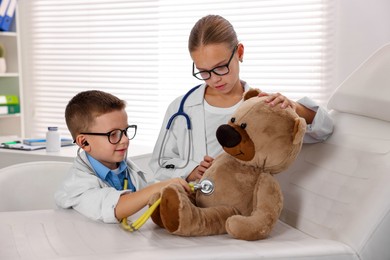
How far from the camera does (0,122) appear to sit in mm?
4258

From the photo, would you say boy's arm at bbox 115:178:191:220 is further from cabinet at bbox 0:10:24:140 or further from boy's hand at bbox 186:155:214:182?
cabinet at bbox 0:10:24:140

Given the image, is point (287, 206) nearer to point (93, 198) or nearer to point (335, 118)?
point (335, 118)

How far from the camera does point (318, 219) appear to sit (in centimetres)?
128

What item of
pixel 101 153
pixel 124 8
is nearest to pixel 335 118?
pixel 101 153

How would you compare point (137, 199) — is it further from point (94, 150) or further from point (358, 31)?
point (358, 31)

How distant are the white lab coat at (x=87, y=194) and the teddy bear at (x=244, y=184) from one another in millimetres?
116

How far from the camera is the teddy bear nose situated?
3.83 feet

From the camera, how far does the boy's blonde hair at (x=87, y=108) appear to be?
1411mm

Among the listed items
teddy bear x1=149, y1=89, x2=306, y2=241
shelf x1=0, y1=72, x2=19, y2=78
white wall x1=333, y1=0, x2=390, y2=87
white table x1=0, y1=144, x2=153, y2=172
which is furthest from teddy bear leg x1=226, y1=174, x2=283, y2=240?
shelf x1=0, y1=72, x2=19, y2=78

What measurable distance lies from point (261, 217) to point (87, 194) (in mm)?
433

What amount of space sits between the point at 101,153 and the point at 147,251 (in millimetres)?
456

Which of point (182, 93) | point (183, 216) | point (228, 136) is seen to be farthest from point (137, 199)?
point (182, 93)

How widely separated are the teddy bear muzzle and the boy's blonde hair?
1.21ft

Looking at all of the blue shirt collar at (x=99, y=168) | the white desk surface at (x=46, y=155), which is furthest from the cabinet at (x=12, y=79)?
the blue shirt collar at (x=99, y=168)
